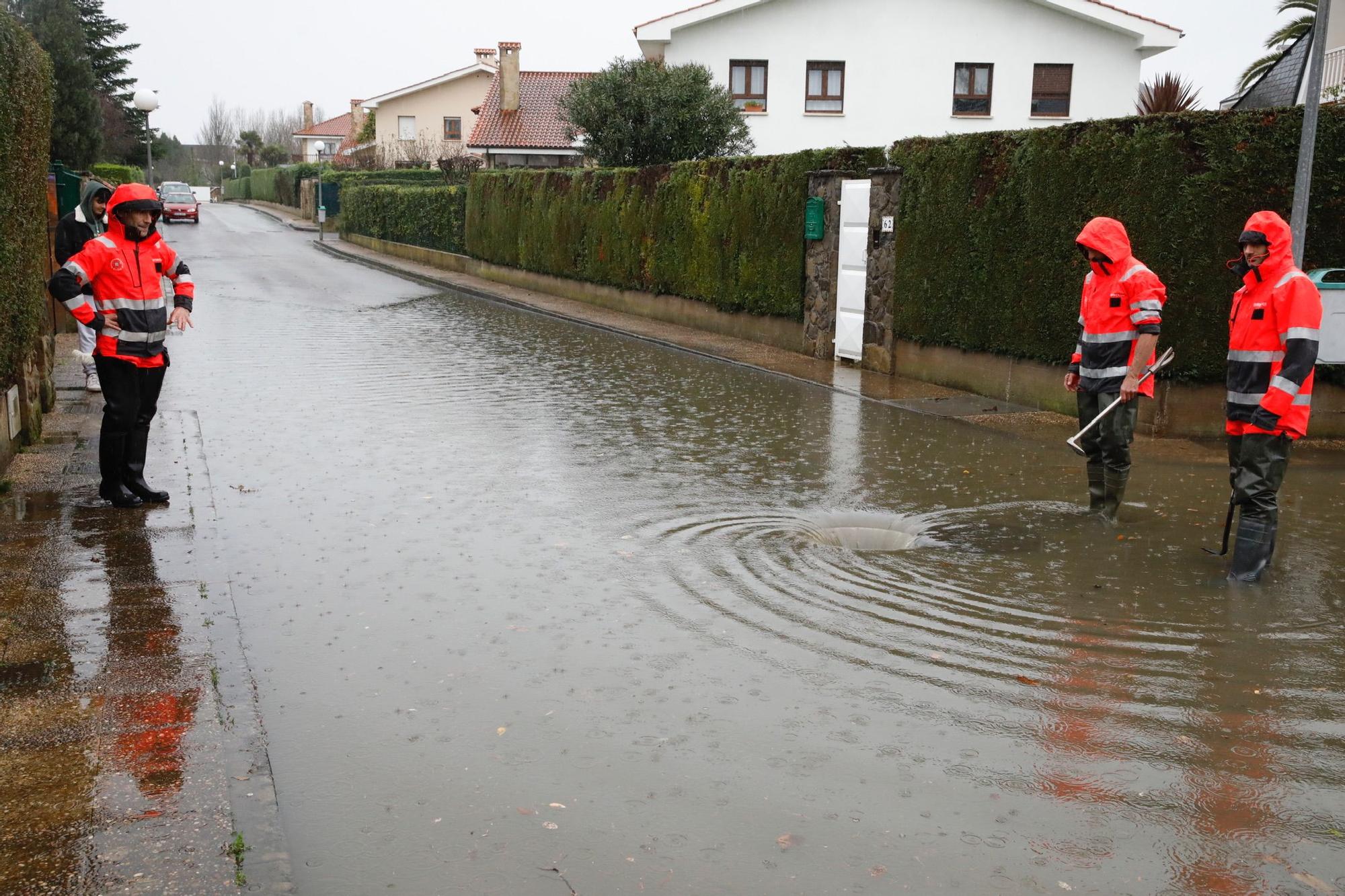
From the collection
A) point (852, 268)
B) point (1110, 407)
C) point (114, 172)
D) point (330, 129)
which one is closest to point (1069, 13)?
point (852, 268)

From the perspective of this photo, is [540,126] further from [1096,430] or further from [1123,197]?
[1096,430]

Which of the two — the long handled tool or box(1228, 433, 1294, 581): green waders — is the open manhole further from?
box(1228, 433, 1294, 581): green waders

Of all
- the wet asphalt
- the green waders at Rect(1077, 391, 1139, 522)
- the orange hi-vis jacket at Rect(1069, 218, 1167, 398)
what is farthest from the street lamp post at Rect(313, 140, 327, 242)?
the green waders at Rect(1077, 391, 1139, 522)

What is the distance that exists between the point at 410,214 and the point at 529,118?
48.6ft

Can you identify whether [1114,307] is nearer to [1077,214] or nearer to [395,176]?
[1077,214]

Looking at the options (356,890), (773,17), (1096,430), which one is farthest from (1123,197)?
(773,17)

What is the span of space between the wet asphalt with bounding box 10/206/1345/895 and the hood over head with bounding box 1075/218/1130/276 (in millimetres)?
1705

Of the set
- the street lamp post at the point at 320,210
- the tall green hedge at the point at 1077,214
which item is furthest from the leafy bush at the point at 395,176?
the tall green hedge at the point at 1077,214

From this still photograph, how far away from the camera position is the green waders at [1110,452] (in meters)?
8.09

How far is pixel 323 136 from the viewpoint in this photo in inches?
3794

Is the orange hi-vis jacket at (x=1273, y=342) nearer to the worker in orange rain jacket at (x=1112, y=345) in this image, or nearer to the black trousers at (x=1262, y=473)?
the black trousers at (x=1262, y=473)

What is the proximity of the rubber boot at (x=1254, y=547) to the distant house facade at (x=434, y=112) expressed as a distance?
59545 mm

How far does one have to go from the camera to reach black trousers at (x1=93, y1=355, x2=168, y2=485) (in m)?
7.75

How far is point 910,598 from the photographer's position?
21.1 ft
